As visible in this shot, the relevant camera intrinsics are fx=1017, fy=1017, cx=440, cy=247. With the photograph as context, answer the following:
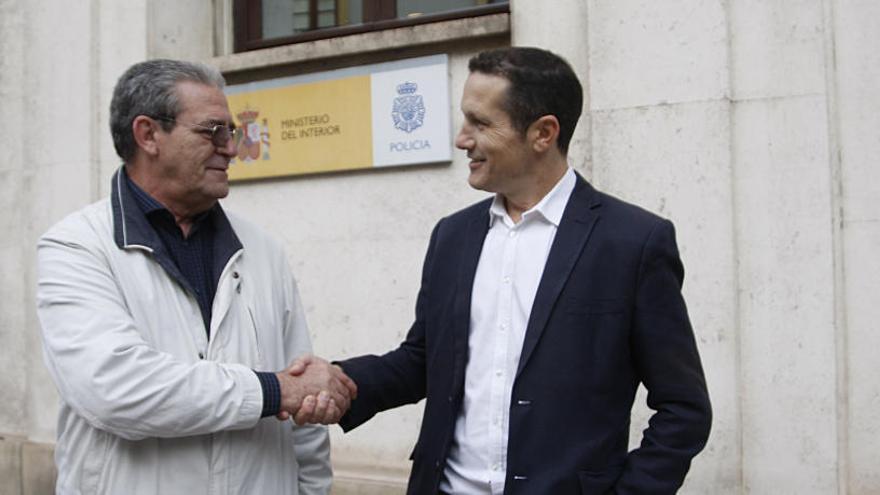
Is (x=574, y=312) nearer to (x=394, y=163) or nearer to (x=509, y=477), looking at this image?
(x=509, y=477)

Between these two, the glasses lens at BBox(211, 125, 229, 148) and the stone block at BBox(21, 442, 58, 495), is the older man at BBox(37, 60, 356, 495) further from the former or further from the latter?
the stone block at BBox(21, 442, 58, 495)

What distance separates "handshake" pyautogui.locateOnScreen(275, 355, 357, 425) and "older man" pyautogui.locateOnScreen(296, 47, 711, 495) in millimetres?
279

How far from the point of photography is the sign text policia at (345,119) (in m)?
5.98

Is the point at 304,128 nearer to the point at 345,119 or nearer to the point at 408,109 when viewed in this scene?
the point at 345,119

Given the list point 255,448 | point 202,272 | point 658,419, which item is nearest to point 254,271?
point 202,272

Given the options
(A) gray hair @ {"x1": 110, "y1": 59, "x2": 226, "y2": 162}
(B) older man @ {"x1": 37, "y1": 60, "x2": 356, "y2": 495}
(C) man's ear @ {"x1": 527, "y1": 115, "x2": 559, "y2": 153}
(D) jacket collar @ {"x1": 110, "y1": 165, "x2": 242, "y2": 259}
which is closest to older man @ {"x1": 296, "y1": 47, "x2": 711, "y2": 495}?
(C) man's ear @ {"x1": 527, "y1": 115, "x2": 559, "y2": 153}

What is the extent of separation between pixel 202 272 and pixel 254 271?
6.9 inches

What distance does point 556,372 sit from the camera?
265 centimetres

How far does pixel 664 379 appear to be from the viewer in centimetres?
266

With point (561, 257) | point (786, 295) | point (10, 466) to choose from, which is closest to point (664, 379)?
point (561, 257)

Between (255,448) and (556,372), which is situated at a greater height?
(556,372)

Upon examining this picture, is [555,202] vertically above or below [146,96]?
below

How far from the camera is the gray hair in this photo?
295cm

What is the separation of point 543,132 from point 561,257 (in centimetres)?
39
